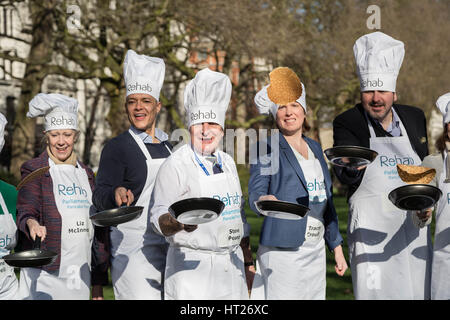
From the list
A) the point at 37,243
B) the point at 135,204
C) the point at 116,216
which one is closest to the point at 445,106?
the point at 135,204

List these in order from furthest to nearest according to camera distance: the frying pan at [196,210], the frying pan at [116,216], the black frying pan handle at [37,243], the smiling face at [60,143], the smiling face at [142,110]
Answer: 1. the smiling face at [60,143]
2. the smiling face at [142,110]
3. the black frying pan handle at [37,243]
4. the frying pan at [116,216]
5. the frying pan at [196,210]

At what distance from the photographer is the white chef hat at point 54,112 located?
4352 millimetres

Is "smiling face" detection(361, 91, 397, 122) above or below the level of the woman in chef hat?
above

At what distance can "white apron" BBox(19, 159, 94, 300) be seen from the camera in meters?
4.12

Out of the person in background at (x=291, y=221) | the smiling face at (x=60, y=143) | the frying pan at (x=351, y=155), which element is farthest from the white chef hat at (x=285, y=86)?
the smiling face at (x=60, y=143)

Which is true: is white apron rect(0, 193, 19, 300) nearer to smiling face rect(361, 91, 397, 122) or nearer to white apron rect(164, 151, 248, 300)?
white apron rect(164, 151, 248, 300)

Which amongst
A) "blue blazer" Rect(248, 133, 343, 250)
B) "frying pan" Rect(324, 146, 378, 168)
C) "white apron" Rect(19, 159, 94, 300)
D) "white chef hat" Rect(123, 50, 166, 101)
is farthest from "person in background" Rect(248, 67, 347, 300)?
"white apron" Rect(19, 159, 94, 300)

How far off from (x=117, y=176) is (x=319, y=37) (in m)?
16.4

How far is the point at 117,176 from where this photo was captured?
12.8 ft

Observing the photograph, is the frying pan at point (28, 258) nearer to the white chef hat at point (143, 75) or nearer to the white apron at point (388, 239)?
the white chef hat at point (143, 75)

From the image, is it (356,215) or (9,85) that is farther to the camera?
(9,85)

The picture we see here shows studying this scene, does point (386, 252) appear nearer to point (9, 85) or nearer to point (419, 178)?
point (419, 178)

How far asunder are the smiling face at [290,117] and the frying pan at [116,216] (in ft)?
3.47
